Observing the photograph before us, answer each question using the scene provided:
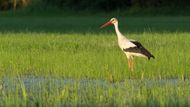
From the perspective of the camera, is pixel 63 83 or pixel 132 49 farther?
pixel 132 49

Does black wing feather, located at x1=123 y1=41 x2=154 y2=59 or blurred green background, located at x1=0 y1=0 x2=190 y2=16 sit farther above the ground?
blurred green background, located at x1=0 y1=0 x2=190 y2=16

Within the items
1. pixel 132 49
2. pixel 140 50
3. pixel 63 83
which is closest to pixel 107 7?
pixel 132 49

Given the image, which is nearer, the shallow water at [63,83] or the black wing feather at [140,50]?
the shallow water at [63,83]

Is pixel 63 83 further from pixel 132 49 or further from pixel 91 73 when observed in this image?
pixel 132 49

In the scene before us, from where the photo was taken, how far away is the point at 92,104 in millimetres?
8227

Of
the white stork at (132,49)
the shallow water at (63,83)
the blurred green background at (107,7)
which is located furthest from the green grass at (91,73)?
the blurred green background at (107,7)

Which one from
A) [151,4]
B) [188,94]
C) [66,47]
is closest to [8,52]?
[66,47]

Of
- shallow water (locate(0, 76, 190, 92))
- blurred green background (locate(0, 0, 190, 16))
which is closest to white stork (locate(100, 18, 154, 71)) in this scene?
shallow water (locate(0, 76, 190, 92))

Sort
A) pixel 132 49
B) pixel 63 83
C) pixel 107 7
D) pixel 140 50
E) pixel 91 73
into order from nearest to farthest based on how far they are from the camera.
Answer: pixel 63 83 → pixel 91 73 → pixel 140 50 → pixel 132 49 → pixel 107 7

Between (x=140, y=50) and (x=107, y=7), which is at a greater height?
(x=107, y=7)

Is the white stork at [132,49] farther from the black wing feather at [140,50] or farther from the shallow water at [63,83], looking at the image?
the shallow water at [63,83]

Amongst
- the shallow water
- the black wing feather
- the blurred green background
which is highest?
the blurred green background

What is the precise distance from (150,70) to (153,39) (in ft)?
26.3

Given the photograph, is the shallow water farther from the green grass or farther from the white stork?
the white stork
